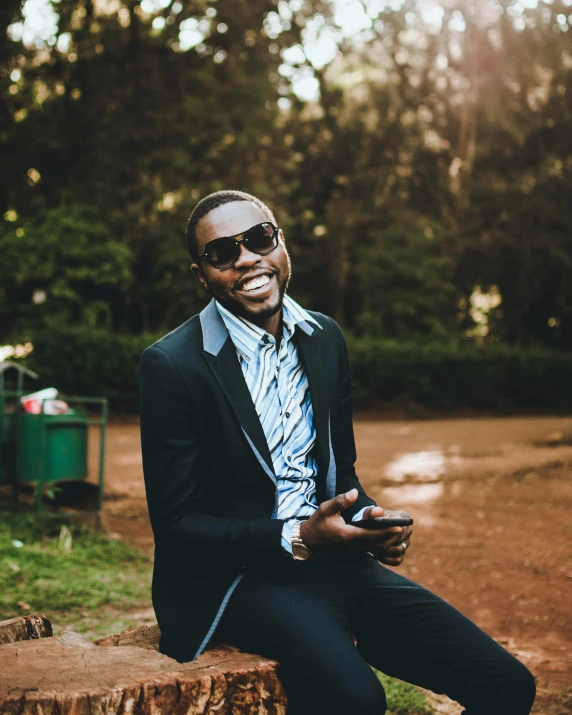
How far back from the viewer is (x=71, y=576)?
5832 millimetres

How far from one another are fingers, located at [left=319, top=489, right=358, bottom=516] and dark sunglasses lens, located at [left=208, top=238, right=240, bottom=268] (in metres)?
0.88

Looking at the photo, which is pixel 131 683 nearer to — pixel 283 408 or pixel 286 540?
pixel 286 540

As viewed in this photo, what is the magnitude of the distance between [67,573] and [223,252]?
393cm

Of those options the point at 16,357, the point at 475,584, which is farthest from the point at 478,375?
the point at 475,584

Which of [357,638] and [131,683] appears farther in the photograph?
[357,638]

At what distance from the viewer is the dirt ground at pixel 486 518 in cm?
512

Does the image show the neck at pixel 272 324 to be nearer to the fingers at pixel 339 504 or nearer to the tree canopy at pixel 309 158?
the fingers at pixel 339 504

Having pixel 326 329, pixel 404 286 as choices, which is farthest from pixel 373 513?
pixel 404 286

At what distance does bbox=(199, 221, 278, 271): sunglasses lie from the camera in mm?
2713

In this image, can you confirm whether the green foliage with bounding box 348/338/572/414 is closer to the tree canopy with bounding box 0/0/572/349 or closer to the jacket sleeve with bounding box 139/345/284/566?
the tree canopy with bounding box 0/0/572/349

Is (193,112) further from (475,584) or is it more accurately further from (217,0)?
(475,584)

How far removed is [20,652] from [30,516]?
5076mm

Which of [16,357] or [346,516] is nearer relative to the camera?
[346,516]

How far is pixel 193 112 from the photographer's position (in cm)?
1970
